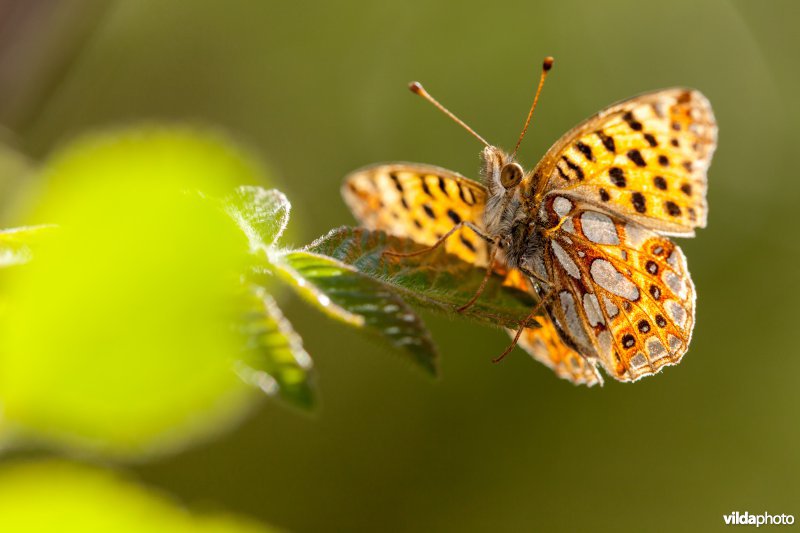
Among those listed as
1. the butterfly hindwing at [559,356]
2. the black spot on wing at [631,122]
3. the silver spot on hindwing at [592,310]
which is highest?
the black spot on wing at [631,122]

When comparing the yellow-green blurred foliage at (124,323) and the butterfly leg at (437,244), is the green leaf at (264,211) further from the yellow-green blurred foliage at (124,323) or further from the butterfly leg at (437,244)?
the yellow-green blurred foliage at (124,323)

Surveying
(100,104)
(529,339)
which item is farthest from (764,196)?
(100,104)

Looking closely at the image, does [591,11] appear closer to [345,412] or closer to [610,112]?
[345,412]

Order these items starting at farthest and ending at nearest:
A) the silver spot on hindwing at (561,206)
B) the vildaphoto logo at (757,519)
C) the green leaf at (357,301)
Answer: the vildaphoto logo at (757,519) < the silver spot on hindwing at (561,206) < the green leaf at (357,301)

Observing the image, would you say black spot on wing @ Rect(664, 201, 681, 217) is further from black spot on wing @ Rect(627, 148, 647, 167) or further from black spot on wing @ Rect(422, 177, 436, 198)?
black spot on wing @ Rect(422, 177, 436, 198)

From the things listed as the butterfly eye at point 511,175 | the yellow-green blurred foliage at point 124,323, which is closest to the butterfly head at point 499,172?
the butterfly eye at point 511,175
